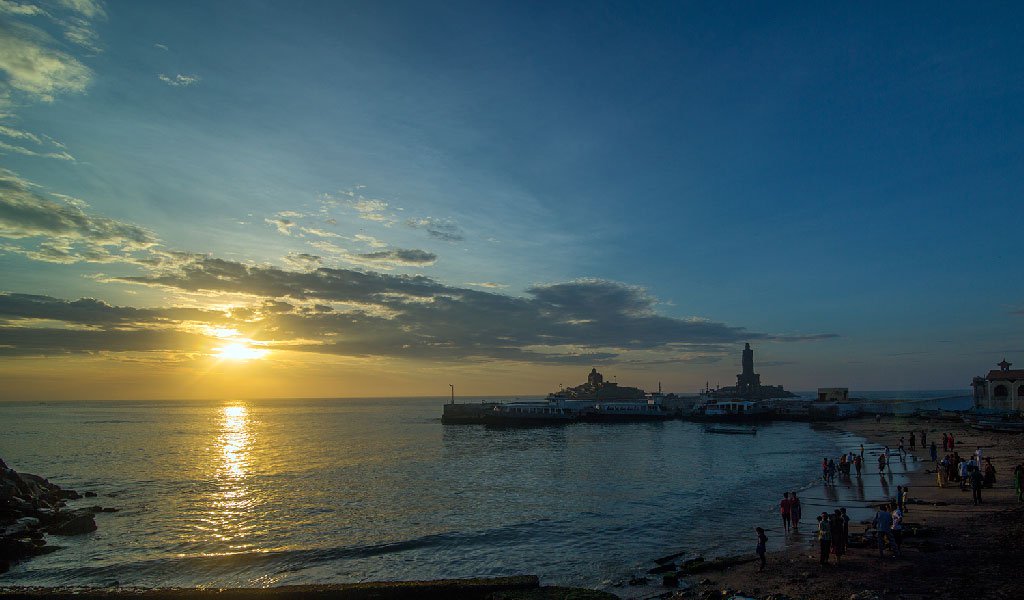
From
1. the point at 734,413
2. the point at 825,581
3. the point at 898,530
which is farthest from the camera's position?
the point at 734,413

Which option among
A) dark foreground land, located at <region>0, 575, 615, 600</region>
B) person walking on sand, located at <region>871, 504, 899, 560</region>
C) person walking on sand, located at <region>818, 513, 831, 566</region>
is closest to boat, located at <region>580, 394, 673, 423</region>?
person walking on sand, located at <region>871, 504, 899, 560</region>

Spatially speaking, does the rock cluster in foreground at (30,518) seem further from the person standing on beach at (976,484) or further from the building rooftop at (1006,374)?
the building rooftop at (1006,374)

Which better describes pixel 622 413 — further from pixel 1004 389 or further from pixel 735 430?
pixel 1004 389

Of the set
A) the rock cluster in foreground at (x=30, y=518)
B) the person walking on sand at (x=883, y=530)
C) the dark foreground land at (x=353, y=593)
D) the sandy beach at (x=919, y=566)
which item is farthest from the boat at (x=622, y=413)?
the dark foreground land at (x=353, y=593)

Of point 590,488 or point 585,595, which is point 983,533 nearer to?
point 585,595

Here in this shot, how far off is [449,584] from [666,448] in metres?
60.5

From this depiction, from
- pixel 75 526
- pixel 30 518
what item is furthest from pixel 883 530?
pixel 30 518

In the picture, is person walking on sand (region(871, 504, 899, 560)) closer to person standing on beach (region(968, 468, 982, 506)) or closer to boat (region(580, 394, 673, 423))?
person standing on beach (region(968, 468, 982, 506))

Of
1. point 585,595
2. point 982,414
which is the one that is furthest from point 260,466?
point 982,414

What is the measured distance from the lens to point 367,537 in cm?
2864

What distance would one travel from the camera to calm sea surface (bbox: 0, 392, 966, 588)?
77.7 feet

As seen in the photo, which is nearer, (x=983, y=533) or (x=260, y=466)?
(x=983, y=533)

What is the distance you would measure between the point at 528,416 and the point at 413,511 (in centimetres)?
8724

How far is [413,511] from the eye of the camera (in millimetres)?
34594
